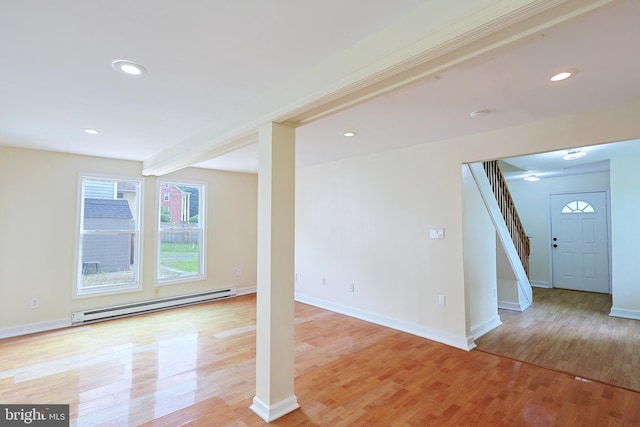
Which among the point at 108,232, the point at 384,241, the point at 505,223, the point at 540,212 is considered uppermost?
the point at 540,212

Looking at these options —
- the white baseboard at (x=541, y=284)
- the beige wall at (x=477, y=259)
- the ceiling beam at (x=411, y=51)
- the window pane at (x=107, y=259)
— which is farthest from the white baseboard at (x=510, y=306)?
the window pane at (x=107, y=259)

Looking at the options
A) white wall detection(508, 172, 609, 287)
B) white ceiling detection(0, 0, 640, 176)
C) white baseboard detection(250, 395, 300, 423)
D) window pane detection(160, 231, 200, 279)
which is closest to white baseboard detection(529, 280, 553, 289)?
white wall detection(508, 172, 609, 287)

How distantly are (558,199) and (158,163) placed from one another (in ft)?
26.1

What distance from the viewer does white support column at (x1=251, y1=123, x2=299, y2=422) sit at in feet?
7.48

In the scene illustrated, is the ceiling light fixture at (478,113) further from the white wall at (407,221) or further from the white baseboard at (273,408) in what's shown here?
the white baseboard at (273,408)

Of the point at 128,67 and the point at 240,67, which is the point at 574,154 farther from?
the point at 128,67

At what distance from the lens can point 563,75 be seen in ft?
6.78

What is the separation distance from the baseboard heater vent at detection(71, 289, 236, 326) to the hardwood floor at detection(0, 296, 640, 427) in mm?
352

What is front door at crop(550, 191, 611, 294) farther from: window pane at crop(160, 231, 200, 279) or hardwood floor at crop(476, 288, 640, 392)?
window pane at crop(160, 231, 200, 279)

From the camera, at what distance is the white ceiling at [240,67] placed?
59.3 inches

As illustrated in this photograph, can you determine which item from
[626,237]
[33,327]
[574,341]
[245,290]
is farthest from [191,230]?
[626,237]

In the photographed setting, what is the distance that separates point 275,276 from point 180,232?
386cm

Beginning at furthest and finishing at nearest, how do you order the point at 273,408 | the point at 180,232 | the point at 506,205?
the point at 180,232 < the point at 506,205 < the point at 273,408

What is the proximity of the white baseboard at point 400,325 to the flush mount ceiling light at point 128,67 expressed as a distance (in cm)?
392
